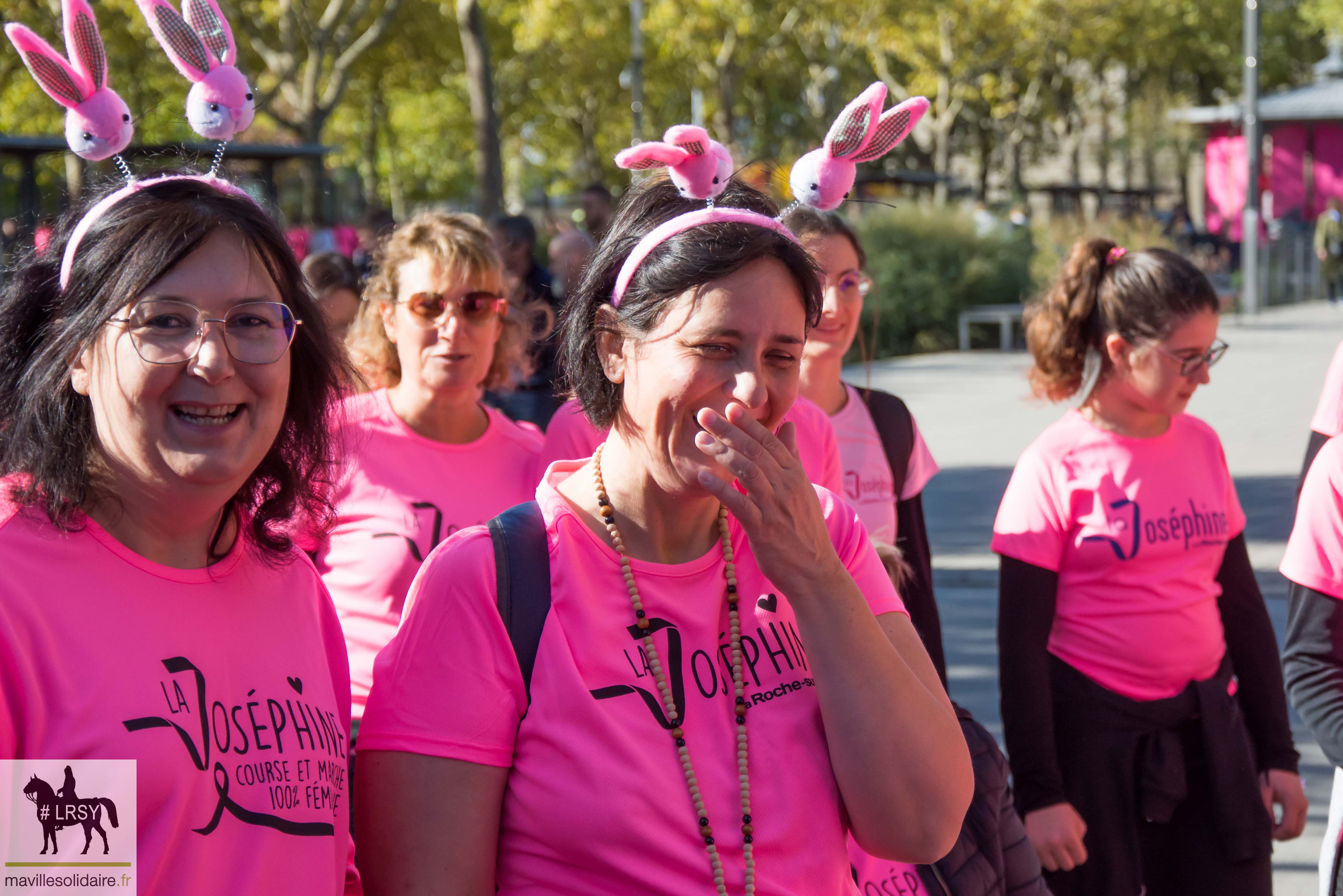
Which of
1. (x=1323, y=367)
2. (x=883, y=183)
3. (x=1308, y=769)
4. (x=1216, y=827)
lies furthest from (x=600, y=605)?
(x=883, y=183)

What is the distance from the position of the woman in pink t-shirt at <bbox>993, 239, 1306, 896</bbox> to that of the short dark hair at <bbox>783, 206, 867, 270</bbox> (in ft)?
2.61

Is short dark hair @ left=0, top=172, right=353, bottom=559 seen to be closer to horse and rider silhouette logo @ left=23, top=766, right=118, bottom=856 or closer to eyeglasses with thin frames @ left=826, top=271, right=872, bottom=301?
horse and rider silhouette logo @ left=23, top=766, right=118, bottom=856

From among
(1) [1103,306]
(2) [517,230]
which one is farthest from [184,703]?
(2) [517,230]

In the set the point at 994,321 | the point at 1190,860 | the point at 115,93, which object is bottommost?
the point at 1190,860

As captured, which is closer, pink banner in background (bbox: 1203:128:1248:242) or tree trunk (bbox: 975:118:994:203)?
pink banner in background (bbox: 1203:128:1248:242)

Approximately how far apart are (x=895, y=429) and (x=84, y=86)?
2.33 metres

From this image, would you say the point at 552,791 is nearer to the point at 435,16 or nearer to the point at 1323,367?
the point at 1323,367

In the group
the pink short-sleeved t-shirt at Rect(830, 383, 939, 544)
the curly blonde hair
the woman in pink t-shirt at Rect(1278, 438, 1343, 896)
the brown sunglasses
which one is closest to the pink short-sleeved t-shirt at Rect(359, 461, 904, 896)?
the woman in pink t-shirt at Rect(1278, 438, 1343, 896)

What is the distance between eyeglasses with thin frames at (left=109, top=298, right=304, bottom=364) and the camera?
1.89 metres

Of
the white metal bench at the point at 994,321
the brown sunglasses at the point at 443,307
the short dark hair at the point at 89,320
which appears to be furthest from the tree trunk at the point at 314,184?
the short dark hair at the point at 89,320

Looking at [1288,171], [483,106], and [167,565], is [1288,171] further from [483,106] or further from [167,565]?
[167,565]

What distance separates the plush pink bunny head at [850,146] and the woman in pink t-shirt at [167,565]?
864mm

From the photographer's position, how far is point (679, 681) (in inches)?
76.6

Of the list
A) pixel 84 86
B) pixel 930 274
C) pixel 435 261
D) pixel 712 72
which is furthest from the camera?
pixel 712 72
